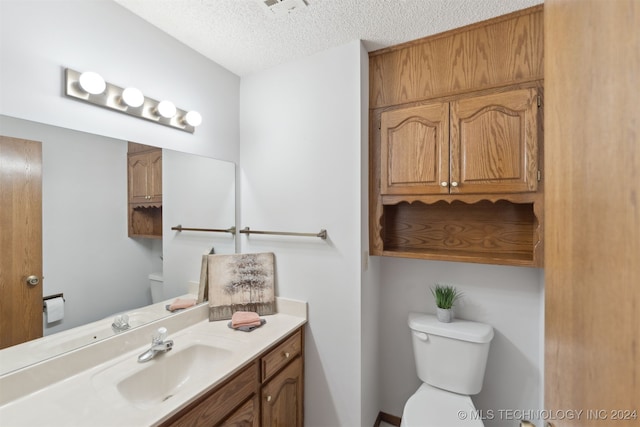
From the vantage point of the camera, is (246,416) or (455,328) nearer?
(246,416)

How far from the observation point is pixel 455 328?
1565 millimetres

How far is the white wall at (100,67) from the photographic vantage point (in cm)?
100

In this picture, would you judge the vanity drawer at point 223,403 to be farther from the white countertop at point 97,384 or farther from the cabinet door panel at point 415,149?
the cabinet door panel at point 415,149

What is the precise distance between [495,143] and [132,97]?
1812 mm

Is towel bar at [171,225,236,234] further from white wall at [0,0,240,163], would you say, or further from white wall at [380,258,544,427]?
white wall at [380,258,544,427]

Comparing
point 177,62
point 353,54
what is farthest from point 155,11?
point 353,54

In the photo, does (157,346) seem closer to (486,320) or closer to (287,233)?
(287,233)

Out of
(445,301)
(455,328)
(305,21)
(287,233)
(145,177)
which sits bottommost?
(455,328)

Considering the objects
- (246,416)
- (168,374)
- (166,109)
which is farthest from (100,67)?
(246,416)

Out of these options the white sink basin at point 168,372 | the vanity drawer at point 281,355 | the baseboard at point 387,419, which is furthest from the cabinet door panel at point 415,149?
the baseboard at point 387,419

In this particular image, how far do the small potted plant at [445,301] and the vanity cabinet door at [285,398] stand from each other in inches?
35.5

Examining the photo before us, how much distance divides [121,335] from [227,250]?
736 mm

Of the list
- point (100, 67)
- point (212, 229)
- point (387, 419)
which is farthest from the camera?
point (387, 419)

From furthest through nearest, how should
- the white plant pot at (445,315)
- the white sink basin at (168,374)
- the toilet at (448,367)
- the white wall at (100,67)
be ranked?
the white plant pot at (445,315) → the toilet at (448,367) → the white sink basin at (168,374) → the white wall at (100,67)
